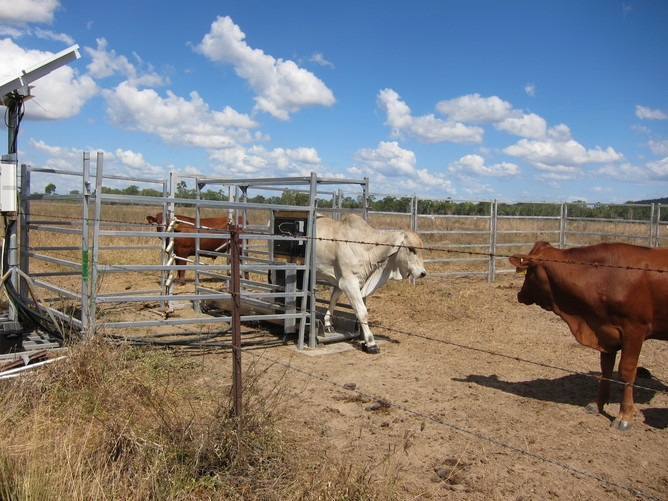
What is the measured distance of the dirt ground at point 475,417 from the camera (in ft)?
12.2

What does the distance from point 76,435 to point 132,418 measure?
34 cm

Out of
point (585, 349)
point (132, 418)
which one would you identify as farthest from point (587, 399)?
point (132, 418)

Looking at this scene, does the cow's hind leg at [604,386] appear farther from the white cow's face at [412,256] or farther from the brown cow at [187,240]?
the brown cow at [187,240]

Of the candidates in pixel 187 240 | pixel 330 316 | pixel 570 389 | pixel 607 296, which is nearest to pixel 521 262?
pixel 607 296

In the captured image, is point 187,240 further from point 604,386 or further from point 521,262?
point 604,386

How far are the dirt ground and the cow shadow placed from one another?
0.04 ft

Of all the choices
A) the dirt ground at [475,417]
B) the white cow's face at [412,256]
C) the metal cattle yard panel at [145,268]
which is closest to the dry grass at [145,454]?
the dirt ground at [475,417]

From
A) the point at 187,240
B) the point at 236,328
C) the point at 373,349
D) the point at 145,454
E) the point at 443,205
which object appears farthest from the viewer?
the point at 443,205

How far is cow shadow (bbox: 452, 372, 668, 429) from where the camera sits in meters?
5.36

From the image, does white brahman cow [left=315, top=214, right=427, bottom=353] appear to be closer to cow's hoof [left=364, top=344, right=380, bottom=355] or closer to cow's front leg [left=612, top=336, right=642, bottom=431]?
cow's hoof [left=364, top=344, right=380, bottom=355]

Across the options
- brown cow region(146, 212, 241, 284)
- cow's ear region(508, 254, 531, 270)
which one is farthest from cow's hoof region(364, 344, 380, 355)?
brown cow region(146, 212, 241, 284)

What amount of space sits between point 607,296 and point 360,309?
318 centimetres

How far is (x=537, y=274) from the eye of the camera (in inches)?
200

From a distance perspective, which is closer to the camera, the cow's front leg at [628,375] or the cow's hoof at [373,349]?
the cow's front leg at [628,375]
